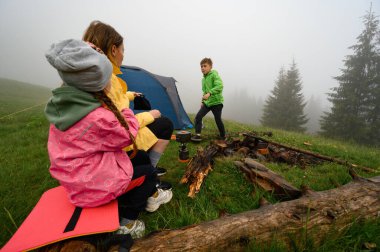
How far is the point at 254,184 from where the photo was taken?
2.78 m

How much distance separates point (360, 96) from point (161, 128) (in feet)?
81.7

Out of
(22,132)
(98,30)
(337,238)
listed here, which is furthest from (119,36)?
(22,132)

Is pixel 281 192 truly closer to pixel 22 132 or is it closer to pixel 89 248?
pixel 89 248

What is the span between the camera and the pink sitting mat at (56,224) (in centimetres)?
138

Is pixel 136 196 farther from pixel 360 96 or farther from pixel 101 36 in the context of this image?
pixel 360 96

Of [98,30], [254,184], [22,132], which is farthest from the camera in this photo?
[22,132]

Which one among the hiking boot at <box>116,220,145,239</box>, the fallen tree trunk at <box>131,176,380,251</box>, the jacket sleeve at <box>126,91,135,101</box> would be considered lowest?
the hiking boot at <box>116,220,145,239</box>

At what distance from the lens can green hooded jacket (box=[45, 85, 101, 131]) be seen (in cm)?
157

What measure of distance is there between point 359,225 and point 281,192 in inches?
30.2

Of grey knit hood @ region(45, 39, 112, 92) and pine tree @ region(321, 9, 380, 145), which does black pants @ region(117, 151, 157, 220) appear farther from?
pine tree @ region(321, 9, 380, 145)

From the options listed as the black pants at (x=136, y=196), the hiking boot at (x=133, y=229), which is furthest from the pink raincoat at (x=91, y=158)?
the hiking boot at (x=133, y=229)

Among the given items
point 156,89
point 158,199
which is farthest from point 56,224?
point 156,89

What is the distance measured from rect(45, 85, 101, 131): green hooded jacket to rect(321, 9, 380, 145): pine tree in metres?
23.3

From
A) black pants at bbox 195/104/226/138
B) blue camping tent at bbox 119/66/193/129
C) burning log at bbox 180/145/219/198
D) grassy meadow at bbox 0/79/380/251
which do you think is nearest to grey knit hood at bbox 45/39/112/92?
grassy meadow at bbox 0/79/380/251
